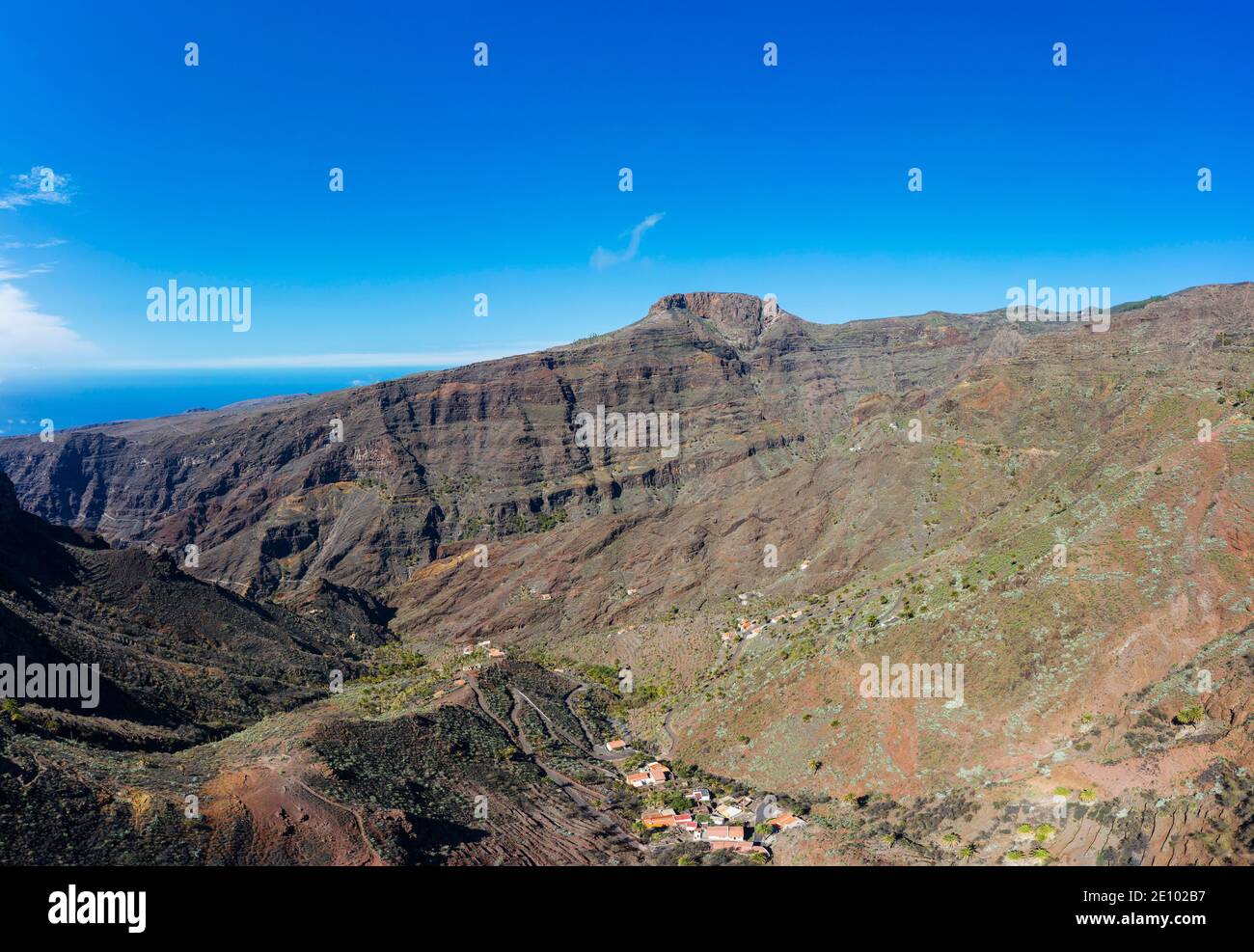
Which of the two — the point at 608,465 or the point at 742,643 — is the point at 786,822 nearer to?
the point at 742,643

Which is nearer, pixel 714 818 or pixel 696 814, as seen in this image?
pixel 714 818

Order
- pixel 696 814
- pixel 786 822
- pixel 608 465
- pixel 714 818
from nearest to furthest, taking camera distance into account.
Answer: pixel 786 822, pixel 714 818, pixel 696 814, pixel 608 465

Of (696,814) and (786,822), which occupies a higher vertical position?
(786,822)

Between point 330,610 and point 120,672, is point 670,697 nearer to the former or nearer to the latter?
point 120,672

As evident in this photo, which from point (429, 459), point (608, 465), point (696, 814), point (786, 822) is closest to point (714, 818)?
Answer: point (696, 814)

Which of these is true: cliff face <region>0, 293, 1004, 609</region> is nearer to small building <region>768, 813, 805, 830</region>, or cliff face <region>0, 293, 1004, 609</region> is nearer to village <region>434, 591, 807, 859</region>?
village <region>434, 591, 807, 859</region>

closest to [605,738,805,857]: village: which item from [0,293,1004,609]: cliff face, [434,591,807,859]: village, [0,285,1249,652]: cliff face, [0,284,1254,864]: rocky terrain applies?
[434,591,807,859]: village

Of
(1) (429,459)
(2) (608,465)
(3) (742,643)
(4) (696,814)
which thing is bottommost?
(4) (696,814)

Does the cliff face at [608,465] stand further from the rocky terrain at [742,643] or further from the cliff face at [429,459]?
the rocky terrain at [742,643]
